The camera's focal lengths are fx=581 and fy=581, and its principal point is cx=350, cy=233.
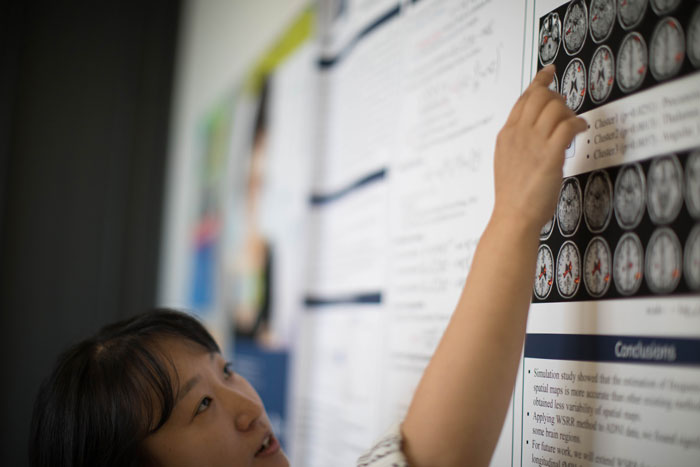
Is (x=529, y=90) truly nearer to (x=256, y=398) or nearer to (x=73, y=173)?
(x=256, y=398)

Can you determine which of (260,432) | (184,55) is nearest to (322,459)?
(260,432)

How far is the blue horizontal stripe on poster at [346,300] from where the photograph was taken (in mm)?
979

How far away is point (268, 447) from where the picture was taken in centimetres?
76

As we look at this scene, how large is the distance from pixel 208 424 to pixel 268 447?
102 mm

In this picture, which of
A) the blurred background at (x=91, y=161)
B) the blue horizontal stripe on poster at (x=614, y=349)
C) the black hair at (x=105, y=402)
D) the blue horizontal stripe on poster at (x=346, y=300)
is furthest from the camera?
the blurred background at (x=91, y=161)

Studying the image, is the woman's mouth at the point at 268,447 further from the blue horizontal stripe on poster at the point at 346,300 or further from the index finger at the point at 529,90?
the index finger at the point at 529,90

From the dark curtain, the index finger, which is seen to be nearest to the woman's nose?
the index finger

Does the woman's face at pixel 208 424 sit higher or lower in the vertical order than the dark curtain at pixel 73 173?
lower

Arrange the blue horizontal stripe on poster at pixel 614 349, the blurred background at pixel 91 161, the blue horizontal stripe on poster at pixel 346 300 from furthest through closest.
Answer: the blurred background at pixel 91 161
the blue horizontal stripe on poster at pixel 346 300
the blue horizontal stripe on poster at pixel 614 349

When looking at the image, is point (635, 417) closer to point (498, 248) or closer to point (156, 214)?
point (498, 248)

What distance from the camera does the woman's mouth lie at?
74 cm

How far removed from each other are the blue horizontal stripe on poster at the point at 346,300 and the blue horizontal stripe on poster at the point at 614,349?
0.37 meters

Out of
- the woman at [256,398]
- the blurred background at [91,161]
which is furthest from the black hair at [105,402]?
the blurred background at [91,161]

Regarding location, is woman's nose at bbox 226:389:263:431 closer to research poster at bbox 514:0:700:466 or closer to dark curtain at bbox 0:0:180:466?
research poster at bbox 514:0:700:466
